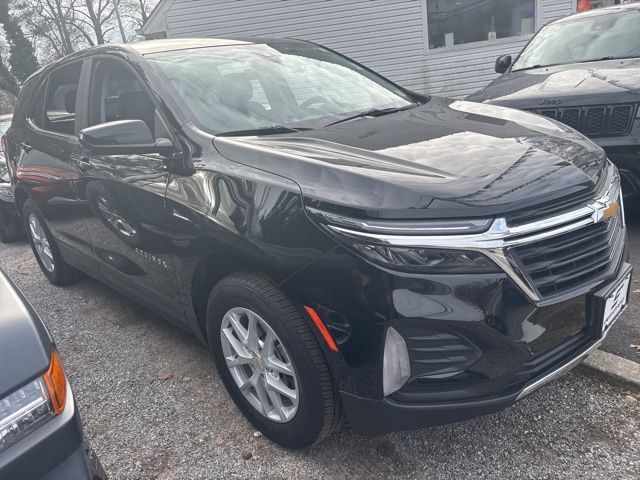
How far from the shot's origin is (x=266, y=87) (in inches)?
116

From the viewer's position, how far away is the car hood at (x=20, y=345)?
4.99 feet

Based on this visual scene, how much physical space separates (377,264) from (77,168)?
239 cm

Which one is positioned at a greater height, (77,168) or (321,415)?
(77,168)

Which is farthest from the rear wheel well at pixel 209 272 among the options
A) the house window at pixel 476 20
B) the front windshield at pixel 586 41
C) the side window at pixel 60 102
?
the house window at pixel 476 20

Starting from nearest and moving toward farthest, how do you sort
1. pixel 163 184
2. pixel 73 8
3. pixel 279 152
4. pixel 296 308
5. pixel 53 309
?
pixel 296 308 < pixel 279 152 < pixel 163 184 < pixel 53 309 < pixel 73 8

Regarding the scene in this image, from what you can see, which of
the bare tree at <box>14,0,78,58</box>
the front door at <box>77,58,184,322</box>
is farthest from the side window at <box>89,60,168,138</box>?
the bare tree at <box>14,0,78,58</box>

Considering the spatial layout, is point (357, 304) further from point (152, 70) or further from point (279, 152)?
point (152, 70)

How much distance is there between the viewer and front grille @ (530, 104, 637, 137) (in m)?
3.84

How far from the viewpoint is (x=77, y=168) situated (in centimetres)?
337

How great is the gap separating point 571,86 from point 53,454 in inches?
166

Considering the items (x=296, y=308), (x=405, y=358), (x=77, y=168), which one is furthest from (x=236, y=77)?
(x=405, y=358)

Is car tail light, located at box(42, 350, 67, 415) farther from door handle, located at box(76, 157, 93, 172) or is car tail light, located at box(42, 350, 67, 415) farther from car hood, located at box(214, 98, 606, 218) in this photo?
door handle, located at box(76, 157, 93, 172)

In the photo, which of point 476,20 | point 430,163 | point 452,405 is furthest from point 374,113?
point 476,20

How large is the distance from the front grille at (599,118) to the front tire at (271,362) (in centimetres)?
302
